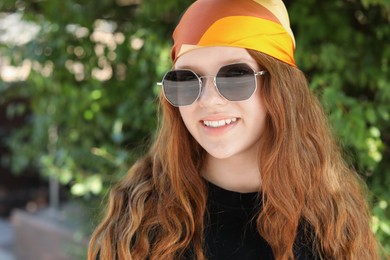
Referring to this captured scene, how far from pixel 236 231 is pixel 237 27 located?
1.92ft

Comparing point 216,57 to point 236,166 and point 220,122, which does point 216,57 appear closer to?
point 220,122

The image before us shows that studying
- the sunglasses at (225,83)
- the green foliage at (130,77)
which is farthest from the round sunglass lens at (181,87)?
the green foliage at (130,77)

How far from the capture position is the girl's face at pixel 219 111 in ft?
5.67

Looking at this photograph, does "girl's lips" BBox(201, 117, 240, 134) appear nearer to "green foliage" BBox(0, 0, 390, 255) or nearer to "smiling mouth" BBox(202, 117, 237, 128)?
"smiling mouth" BBox(202, 117, 237, 128)

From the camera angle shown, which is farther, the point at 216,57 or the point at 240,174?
the point at 240,174

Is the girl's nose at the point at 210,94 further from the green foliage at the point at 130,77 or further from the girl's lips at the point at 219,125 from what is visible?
the green foliage at the point at 130,77

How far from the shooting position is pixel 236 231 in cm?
183

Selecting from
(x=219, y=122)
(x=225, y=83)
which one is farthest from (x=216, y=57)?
(x=219, y=122)

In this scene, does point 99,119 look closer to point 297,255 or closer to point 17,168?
point 17,168

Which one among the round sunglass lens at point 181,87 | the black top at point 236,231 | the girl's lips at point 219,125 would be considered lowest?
the black top at point 236,231

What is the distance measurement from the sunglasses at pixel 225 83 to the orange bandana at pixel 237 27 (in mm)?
62

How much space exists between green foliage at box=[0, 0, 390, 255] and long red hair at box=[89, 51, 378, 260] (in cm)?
61

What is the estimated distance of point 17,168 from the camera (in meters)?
4.19

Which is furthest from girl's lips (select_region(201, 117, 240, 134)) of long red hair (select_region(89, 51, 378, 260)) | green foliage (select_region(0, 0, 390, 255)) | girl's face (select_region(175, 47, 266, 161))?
green foliage (select_region(0, 0, 390, 255))
